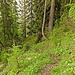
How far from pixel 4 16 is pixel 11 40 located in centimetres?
281

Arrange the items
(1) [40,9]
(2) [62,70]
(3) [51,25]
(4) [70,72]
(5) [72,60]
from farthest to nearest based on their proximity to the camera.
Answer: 1. (1) [40,9]
2. (3) [51,25]
3. (5) [72,60]
4. (2) [62,70]
5. (4) [70,72]

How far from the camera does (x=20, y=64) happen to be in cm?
785

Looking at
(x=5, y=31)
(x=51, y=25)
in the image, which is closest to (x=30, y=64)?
(x=51, y=25)

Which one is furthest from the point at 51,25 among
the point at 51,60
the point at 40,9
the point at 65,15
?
the point at 51,60

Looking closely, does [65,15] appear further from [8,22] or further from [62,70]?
[62,70]

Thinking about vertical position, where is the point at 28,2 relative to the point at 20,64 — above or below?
above

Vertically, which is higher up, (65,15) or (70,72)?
(65,15)

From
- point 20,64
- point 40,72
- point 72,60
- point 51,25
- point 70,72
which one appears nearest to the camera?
point 70,72

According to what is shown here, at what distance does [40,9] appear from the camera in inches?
538

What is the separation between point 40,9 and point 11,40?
500 cm

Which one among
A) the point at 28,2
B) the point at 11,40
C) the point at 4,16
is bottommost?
the point at 11,40

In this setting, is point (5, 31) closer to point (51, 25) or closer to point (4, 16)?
point (4, 16)

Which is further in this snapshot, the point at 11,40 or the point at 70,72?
the point at 11,40

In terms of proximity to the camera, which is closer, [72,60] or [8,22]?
[72,60]
